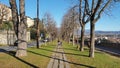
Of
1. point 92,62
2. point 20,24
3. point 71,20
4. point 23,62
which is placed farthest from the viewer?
point 71,20

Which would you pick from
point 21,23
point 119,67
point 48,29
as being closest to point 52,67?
point 119,67

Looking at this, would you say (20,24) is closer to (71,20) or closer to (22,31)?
(22,31)

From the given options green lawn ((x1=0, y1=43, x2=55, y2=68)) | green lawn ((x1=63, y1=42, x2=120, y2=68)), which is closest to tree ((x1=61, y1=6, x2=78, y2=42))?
green lawn ((x1=63, y1=42, x2=120, y2=68))

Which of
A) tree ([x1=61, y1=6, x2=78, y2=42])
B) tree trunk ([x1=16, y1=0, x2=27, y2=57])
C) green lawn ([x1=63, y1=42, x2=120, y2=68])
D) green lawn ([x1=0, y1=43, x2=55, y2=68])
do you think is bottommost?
green lawn ([x1=63, y1=42, x2=120, y2=68])

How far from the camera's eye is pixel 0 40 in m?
59.8

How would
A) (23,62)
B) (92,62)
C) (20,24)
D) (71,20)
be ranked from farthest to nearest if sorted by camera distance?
1. (71,20)
2. (20,24)
3. (92,62)
4. (23,62)

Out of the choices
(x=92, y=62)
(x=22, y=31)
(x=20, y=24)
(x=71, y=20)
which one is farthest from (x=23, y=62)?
(x=71, y=20)

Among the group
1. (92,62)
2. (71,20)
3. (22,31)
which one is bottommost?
(92,62)

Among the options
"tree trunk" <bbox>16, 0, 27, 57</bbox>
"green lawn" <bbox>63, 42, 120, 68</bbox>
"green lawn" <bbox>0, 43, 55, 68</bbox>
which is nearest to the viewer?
"green lawn" <bbox>0, 43, 55, 68</bbox>

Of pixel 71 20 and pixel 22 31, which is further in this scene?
pixel 71 20

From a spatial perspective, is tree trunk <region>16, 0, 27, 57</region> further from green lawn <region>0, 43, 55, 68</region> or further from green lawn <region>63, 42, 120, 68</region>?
green lawn <region>63, 42, 120, 68</region>

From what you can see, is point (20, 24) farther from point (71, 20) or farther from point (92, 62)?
point (71, 20)

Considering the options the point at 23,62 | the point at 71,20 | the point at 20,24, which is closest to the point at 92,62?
the point at 23,62

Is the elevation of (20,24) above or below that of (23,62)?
above
